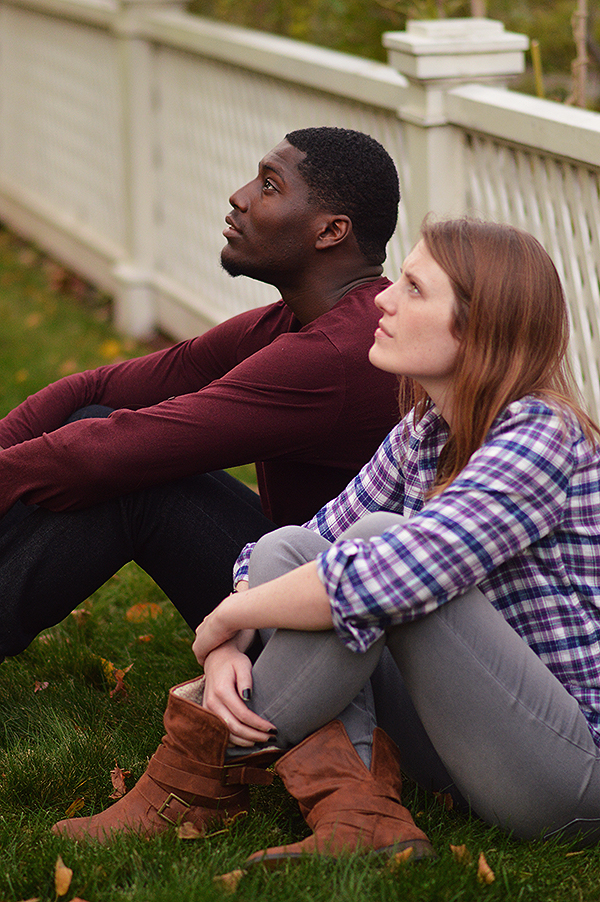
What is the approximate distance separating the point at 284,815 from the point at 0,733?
2.56 feet

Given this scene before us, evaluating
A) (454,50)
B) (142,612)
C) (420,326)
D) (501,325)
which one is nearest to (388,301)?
(420,326)

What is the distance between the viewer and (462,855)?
6.86 feet

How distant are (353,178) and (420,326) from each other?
2.31ft

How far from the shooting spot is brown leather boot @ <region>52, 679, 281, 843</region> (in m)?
2.12

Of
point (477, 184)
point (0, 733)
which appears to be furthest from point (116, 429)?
point (477, 184)

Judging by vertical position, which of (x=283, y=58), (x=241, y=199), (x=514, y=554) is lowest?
(x=514, y=554)

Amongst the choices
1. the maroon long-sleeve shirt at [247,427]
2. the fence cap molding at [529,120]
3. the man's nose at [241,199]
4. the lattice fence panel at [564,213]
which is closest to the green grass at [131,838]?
the maroon long-sleeve shirt at [247,427]

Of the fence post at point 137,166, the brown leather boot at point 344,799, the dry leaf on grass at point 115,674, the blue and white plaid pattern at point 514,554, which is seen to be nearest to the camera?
the blue and white plaid pattern at point 514,554

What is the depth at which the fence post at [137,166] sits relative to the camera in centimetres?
613

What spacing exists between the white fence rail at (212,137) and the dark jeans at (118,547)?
1.14 m

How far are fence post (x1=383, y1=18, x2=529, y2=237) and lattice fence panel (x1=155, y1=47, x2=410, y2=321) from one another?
0.55m

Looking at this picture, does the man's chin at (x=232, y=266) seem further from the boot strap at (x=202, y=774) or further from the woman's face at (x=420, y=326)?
the boot strap at (x=202, y=774)

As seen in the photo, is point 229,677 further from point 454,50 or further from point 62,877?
point 454,50

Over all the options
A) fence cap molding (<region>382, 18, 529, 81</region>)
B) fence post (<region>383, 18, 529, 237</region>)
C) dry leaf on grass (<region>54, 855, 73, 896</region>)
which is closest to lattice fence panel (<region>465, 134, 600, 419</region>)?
fence post (<region>383, 18, 529, 237</region>)
